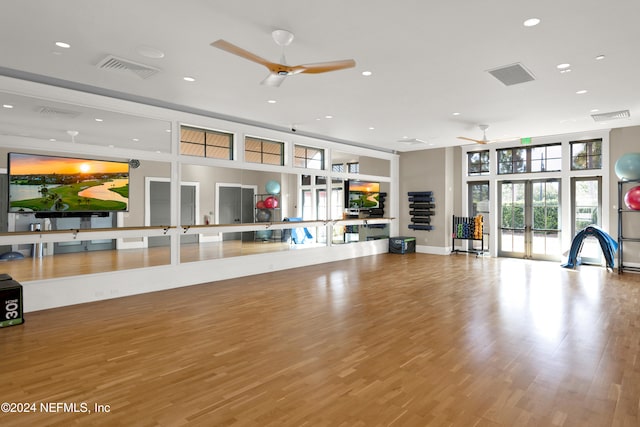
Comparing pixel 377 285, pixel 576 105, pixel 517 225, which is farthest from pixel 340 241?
pixel 576 105

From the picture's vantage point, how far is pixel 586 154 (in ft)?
29.5

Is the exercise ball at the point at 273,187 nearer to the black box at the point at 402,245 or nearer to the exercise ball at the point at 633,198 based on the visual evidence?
the black box at the point at 402,245

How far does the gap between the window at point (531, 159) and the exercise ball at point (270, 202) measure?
6.55 metres

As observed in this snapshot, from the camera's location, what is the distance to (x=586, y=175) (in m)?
8.88

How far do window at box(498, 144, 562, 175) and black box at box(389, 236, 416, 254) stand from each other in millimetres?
3197

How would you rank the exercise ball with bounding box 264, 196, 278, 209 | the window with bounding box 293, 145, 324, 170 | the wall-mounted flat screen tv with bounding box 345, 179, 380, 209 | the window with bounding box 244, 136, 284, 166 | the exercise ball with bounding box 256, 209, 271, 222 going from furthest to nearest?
the wall-mounted flat screen tv with bounding box 345, 179, 380, 209
the window with bounding box 293, 145, 324, 170
the exercise ball with bounding box 264, 196, 278, 209
the exercise ball with bounding box 256, 209, 271, 222
the window with bounding box 244, 136, 284, 166

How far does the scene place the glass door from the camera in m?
8.78

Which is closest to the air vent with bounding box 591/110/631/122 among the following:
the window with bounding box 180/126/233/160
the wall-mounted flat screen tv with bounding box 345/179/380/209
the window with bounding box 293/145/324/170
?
the wall-mounted flat screen tv with bounding box 345/179/380/209

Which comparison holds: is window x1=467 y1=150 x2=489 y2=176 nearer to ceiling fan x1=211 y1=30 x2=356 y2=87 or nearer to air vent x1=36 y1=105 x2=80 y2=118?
ceiling fan x1=211 y1=30 x2=356 y2=87

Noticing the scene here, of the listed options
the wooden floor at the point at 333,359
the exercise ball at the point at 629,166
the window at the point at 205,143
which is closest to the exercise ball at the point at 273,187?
the window at the point at 205,143

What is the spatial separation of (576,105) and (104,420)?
7851mm

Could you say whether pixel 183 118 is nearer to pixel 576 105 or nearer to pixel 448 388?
pixel 448 388

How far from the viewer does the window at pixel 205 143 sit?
6.63 meters

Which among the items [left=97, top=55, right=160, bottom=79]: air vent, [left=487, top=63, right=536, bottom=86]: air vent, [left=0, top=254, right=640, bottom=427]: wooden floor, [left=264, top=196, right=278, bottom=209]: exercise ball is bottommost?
[left=0, top=254, right=640, bottom=427]: wooden floor
